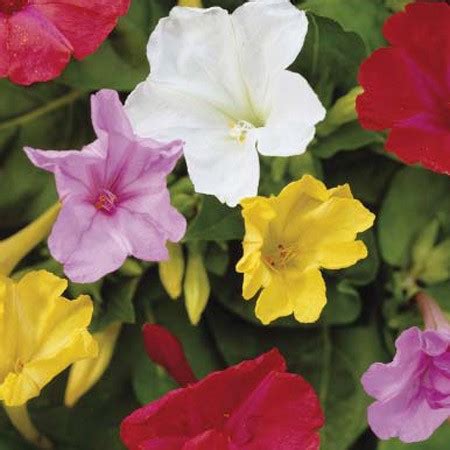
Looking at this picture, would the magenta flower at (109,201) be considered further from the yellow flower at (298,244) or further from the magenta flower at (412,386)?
the magenta flower at (412,386)

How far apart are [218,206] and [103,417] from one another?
225 millimetres

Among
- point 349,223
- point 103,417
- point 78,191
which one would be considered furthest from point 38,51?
point 103,417

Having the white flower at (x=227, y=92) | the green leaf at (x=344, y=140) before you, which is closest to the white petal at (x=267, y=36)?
the white flower at (x=227, y=92)

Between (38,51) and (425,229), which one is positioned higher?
(38,51)

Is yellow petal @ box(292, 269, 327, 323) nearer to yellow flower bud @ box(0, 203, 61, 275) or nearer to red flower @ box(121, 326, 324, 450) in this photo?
red flower @ box(121, 326, 324, 450)

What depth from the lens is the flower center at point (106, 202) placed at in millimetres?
847

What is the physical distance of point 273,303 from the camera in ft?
2.74

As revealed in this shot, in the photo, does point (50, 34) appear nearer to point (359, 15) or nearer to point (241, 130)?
point (241, 130)

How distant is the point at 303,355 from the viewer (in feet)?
3.44

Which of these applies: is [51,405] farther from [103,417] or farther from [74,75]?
[74,75]

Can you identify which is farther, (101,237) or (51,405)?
(51,405)

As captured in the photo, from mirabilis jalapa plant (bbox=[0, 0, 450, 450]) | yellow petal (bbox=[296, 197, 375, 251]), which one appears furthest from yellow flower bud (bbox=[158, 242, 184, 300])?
yellow petal (bbox=[296, 197, 375, 251])

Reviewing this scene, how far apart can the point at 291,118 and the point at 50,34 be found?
0.16 meters

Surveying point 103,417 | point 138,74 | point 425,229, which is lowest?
point 103,417
